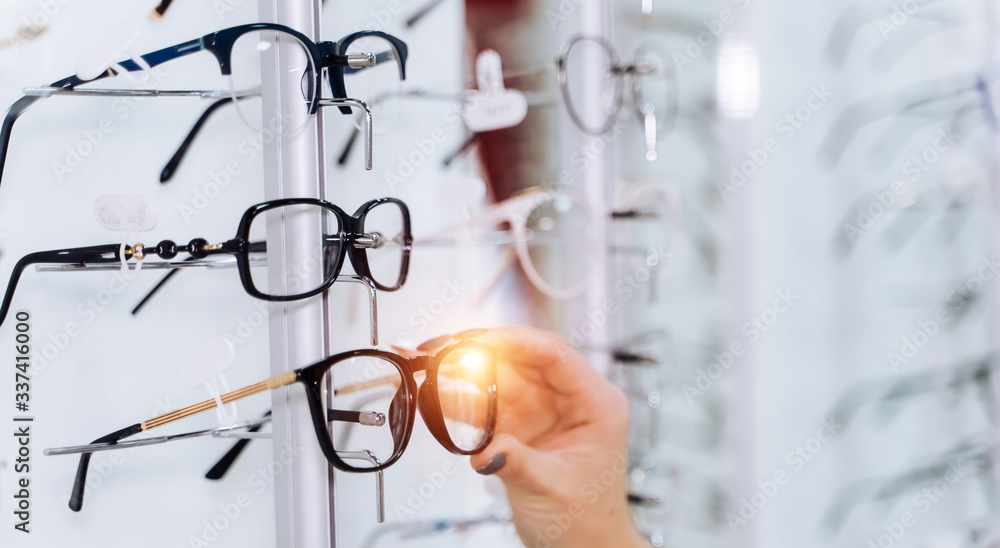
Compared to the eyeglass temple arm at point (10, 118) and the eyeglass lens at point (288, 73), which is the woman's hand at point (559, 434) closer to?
the eyeglass lens at point (288, 73)

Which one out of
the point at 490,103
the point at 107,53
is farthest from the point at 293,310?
the point at 490,103

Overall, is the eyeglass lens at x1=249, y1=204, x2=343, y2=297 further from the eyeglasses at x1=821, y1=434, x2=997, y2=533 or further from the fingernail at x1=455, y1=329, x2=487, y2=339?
the eyeglasses at x1=821, y1=434, x2=997, y2=533

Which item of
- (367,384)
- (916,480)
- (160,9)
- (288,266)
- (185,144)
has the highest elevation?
(160,9)

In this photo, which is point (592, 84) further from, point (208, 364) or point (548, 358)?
point (208, 364)

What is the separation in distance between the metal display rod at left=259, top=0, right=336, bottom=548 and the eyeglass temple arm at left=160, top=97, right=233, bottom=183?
113 millimetres

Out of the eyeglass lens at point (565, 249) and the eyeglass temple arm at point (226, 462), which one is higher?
the eyeglass lens at point (565, 249)

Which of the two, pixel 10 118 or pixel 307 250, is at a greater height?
pixel 10 118

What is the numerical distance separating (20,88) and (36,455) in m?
0.31

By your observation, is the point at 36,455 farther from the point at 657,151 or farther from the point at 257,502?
the point at 657,151

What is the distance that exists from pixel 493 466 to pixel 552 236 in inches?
14.2

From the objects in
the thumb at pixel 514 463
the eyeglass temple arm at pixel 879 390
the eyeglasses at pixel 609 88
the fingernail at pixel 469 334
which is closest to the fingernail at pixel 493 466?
the thumb at pixel 514 463

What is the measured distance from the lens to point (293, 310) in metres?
0.58

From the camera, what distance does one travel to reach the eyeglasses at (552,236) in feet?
2.93

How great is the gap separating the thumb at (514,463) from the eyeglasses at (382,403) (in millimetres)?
16
